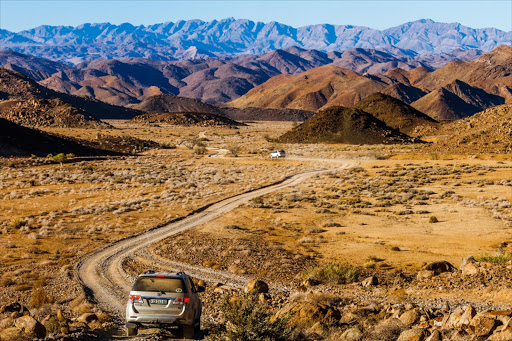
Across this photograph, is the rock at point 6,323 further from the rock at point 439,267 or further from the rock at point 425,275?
the rock at point 439,267

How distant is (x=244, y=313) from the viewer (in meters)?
11.7

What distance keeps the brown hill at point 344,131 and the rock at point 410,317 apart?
99.1 m

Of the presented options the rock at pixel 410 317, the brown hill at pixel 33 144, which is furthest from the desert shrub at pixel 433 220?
the brown hill at pixel 33 144

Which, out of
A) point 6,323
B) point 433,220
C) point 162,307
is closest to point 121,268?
point 6,323

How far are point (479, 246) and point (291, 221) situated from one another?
1305cm

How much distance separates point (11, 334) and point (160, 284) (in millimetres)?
3832

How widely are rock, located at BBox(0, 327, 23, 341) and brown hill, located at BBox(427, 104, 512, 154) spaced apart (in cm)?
7799

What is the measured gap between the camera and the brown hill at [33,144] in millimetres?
82438

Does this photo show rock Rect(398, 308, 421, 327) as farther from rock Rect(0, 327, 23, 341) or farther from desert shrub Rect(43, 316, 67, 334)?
rock Rect(0, 327, 23, 341)

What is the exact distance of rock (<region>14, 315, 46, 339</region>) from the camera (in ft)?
41.0

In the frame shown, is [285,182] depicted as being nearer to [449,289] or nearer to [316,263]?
[316,263]

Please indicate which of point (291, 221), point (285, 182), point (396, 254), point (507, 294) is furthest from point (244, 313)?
point (285, 182)

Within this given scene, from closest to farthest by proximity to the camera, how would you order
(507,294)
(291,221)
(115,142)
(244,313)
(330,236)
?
(244,313) < (507,294) < (330,236) < (291,221) < (115,142)

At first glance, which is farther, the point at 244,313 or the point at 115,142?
the point at 115,142
